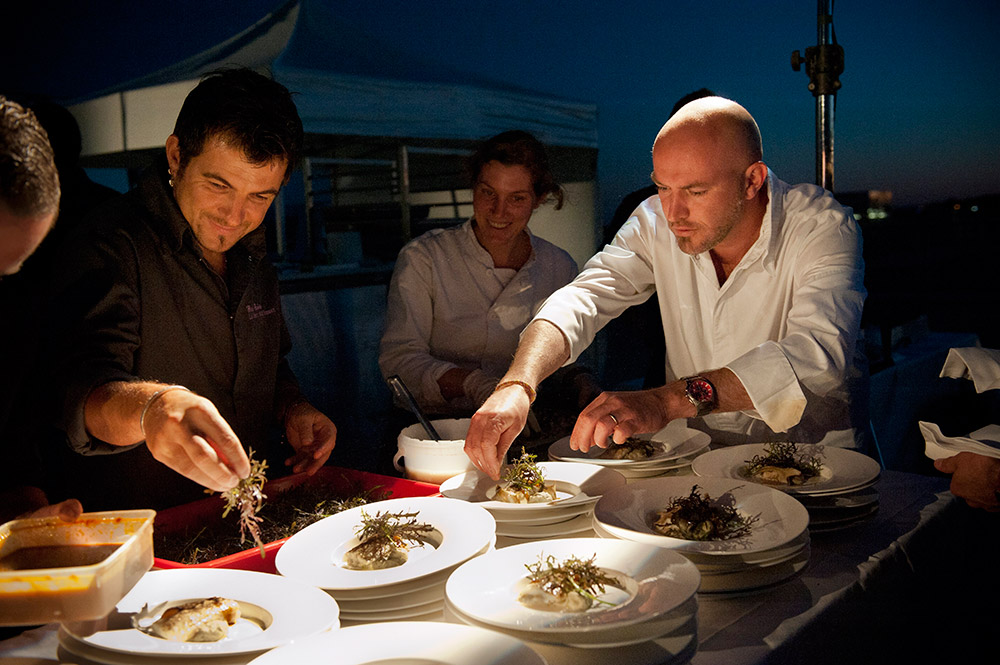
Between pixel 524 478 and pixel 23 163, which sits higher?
pixel 23 163

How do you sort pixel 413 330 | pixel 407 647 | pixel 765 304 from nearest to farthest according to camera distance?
pixel 407 647
pixel 765 304
pixel 413 330

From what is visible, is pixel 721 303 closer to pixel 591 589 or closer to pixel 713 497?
pixel 713 497

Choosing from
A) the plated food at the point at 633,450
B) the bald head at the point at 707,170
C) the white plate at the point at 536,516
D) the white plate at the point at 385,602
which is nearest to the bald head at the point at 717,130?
the bald head at the point at 707,170

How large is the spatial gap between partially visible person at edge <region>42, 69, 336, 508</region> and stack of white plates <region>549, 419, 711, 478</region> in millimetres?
646

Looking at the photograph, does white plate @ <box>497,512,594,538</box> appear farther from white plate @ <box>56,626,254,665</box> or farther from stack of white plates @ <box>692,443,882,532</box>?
white plate @ <box>56,626,254,665</box>

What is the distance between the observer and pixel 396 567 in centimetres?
130

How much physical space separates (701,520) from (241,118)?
1.40 metres

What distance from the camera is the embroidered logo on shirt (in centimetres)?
219

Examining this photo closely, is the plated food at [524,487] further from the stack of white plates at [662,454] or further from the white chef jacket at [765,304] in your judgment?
the white chef jacket at [765,304]

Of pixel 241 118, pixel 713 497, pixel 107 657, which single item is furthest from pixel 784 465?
pixel 241 118

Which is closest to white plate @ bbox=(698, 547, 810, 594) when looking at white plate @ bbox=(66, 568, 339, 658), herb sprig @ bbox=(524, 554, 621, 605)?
herb sprig @ bbox=(524, 554, 621, 605)

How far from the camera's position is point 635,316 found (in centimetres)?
371

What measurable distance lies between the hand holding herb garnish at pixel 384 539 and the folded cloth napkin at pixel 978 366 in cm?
128

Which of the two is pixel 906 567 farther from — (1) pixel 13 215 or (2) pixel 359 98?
(2) pixel 359 98
